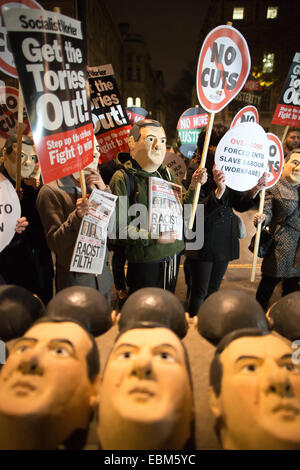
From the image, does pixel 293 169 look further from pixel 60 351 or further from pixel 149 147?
pixel 60 351

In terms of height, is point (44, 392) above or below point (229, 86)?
below

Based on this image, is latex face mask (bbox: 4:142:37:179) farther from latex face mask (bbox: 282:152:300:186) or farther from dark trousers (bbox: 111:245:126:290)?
latex face mask (bbox: 282:152:300:186)

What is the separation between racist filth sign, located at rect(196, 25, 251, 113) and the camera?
2586 millimetres

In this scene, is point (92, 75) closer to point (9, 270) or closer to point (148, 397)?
point (9, 270)

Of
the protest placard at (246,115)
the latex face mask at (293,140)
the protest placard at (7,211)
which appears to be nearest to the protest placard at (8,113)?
the protest placard at (7,211)

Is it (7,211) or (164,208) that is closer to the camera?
(7,211)

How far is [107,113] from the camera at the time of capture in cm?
424

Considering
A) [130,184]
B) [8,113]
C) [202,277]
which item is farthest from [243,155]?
[8,113]

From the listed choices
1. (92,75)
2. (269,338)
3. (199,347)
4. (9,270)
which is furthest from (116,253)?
(269,338)

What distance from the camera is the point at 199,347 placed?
1813 millimetres

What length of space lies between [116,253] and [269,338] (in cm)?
353

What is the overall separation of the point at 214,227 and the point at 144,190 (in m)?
0.93

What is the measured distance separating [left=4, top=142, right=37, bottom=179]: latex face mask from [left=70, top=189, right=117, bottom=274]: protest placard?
34.2 inches

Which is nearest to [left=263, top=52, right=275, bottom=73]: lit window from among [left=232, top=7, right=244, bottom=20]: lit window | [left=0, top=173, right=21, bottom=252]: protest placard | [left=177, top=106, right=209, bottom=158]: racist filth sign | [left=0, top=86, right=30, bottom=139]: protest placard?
[left=232, top=7, right=244, bottom=20]: lit window
